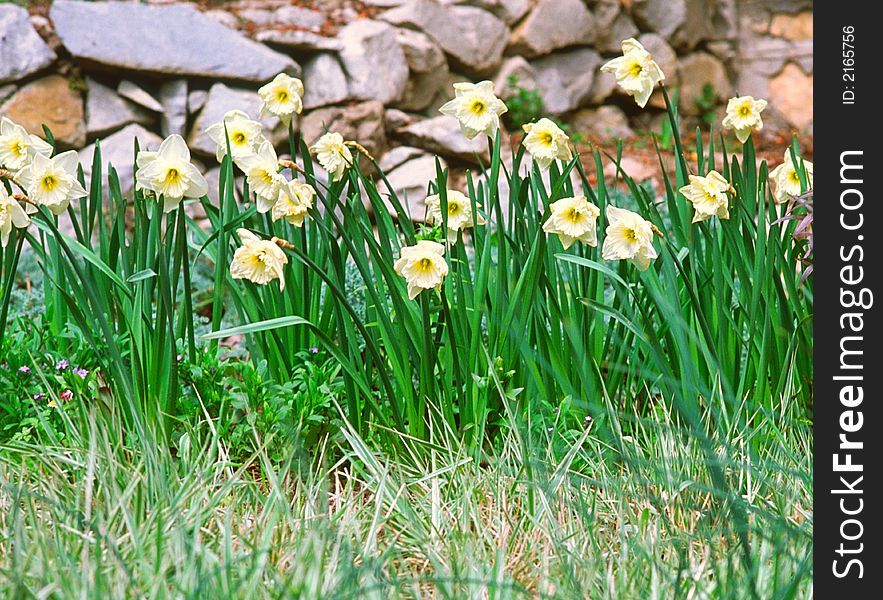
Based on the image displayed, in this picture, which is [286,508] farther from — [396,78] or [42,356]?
[396,78]

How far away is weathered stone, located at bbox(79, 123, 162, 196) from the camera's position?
445cm

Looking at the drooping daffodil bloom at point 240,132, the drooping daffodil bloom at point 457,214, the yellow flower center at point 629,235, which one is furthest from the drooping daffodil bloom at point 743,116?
the drooping daffodil bloom at point 240,132

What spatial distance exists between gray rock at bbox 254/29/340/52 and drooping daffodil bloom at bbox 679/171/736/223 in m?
3.48

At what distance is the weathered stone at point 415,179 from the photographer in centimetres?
492

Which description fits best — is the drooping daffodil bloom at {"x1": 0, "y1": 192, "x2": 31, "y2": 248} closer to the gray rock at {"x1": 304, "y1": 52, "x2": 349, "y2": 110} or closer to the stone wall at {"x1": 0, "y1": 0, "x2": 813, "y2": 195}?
the stone wall at {"x1": 0, "y1": 0, "x2": 813, "y2": 195}

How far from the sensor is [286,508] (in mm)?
1711

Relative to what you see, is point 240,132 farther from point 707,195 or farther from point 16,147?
point 707,195

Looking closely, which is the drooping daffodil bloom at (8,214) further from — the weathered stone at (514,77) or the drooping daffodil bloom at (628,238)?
A: the weathered stone at (514,77)

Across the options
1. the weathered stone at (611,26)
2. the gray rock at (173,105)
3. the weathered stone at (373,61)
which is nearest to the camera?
the gray rock at (173,105)

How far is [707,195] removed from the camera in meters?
2.07

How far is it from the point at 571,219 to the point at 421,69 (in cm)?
374

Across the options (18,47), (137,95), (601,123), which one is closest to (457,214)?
(137,95)

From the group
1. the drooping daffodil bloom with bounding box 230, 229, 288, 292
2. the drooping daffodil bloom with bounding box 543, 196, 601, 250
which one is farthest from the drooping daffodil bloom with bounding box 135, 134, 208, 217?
the drooping daffodil bloom with bounding box 543, 196, 601, 250

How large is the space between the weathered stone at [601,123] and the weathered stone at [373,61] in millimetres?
1457
